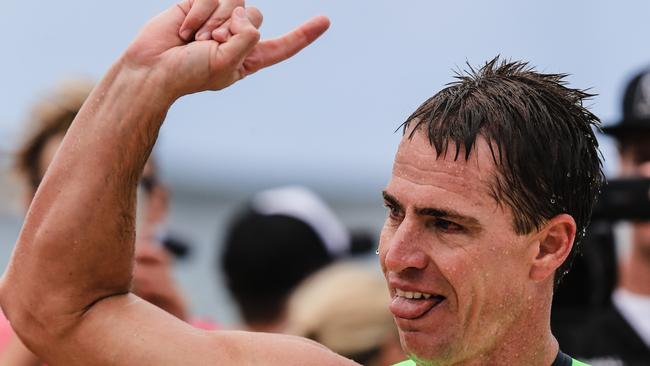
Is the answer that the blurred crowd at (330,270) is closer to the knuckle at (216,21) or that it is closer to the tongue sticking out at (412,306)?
the knuckle at (216,21)

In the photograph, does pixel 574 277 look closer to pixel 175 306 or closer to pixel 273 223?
pixel 273 223

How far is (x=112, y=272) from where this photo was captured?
3.46m

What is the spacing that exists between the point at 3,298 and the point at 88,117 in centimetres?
53

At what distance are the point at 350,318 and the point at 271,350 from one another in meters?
1.25

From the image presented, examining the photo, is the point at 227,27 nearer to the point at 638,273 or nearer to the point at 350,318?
the point at 350,318

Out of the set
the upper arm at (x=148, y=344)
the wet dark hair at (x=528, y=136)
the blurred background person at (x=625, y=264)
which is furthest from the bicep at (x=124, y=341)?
the blurred background person at (x=625, y=264)

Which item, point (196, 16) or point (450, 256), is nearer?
point (450, 256)

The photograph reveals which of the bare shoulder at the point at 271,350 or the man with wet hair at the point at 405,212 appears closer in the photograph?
the man with wet hair at the point at 405,212

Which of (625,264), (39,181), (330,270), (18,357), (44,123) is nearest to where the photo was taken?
(18,357)

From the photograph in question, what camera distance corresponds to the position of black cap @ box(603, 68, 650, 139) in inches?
251

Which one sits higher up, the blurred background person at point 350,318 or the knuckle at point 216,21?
the knuckle at point 216,21

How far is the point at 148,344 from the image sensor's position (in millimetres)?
3479

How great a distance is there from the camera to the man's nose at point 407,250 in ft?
10.8

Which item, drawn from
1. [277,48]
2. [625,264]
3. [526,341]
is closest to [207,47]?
[277,48]
